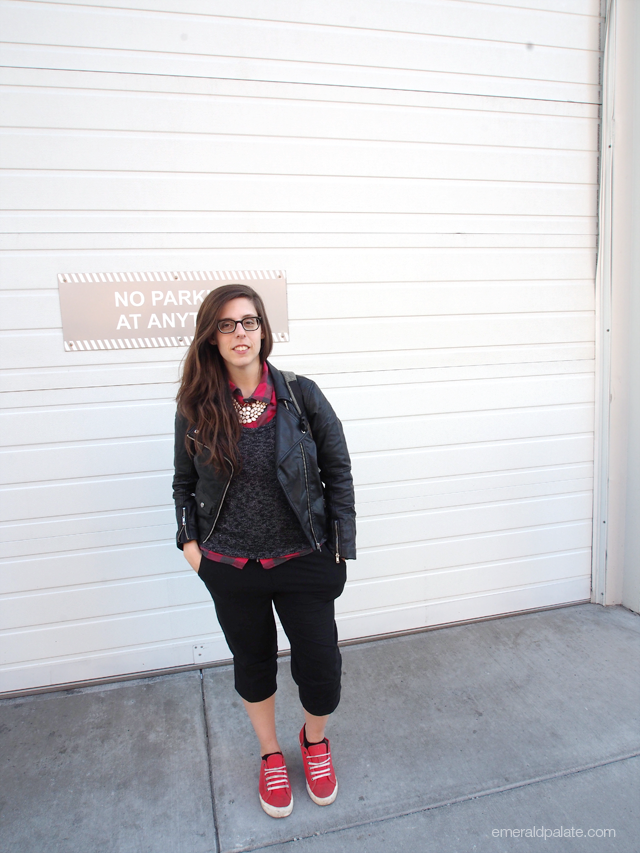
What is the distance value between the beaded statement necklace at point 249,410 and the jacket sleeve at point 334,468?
166mm

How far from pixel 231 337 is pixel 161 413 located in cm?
118

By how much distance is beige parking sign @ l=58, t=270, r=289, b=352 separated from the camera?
2715 millimetres

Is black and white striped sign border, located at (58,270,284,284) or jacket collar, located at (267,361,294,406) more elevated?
black and white striped sign border, located at (58,270,284,284)

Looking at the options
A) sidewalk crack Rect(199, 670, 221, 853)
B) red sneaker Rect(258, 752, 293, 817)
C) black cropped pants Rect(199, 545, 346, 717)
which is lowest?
sidewalk crack Rect(199, 670, 221, 853)

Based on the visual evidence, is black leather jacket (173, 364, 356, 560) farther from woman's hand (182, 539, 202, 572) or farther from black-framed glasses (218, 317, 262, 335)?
black-framed glasses (218, 317, 262, 335)

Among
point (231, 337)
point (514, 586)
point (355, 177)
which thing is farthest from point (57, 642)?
point (355, 177)

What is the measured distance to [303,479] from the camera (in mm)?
1925

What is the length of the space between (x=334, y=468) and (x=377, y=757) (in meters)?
1.34

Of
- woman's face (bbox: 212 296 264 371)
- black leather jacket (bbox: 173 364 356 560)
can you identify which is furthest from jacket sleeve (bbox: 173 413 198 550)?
woman's face (bbox: 212 296 264 371)

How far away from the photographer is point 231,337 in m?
1.85

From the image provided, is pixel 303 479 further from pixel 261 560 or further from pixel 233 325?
pixel 233 325

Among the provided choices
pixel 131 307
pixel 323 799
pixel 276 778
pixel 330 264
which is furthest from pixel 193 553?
pixel 330 264

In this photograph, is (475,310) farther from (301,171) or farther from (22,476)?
(22,476)

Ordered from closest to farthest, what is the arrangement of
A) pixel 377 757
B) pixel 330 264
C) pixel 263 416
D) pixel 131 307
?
pixel 263 416
pixel 377 757
pixel 131 307
pixel 330 264
